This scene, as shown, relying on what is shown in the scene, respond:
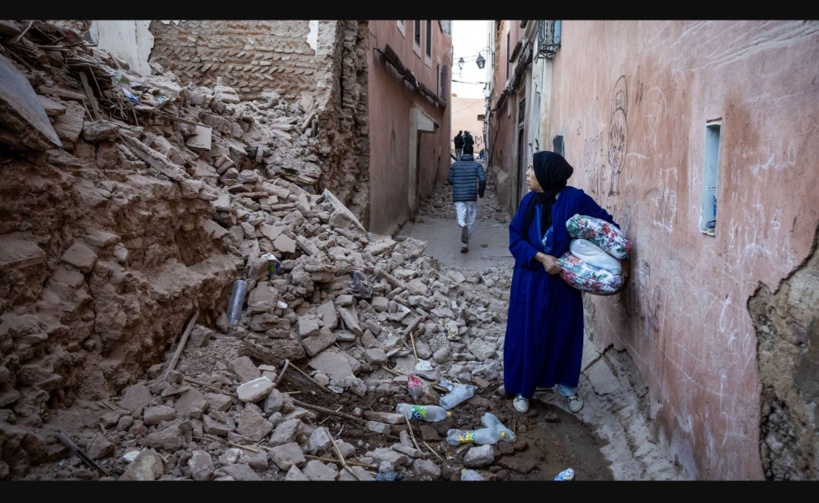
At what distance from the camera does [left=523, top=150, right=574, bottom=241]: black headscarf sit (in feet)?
12.4

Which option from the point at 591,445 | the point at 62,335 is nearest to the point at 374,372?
the point at 591,445

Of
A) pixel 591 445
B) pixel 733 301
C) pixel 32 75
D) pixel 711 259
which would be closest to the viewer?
pixel 733 301

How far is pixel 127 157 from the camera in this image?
4309mm

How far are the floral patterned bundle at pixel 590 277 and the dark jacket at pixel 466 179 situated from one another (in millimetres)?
6089

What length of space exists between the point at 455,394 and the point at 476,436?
67 cm

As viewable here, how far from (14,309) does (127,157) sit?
68.2 inches

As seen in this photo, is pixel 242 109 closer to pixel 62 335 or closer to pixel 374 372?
pixel 374 372

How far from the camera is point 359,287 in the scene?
5.53m

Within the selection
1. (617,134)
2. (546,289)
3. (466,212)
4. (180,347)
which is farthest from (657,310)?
(466,212)

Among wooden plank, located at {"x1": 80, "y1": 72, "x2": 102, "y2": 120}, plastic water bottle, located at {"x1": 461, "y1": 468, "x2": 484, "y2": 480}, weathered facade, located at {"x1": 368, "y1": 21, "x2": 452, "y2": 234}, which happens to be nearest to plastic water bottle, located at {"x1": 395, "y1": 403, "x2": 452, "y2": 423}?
plastic water bottle, located at {"x1": 461, "y1": 468, "x2": 484, "y2": 480}

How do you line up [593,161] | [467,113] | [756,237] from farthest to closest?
[467,113], [593,161], [756,237]

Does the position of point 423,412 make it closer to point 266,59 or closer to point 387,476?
point 387,476

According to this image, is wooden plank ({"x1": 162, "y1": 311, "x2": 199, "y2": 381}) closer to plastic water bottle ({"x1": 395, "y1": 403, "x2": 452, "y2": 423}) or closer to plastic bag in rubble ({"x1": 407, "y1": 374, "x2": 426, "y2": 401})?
plastic water bottle ({"x1": 395, "y1": 403, "x2": 452, "y2": 423})

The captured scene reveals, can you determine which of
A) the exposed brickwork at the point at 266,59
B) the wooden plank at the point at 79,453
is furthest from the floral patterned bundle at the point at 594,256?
Result: the exposed brickwork at the point at 266,59
